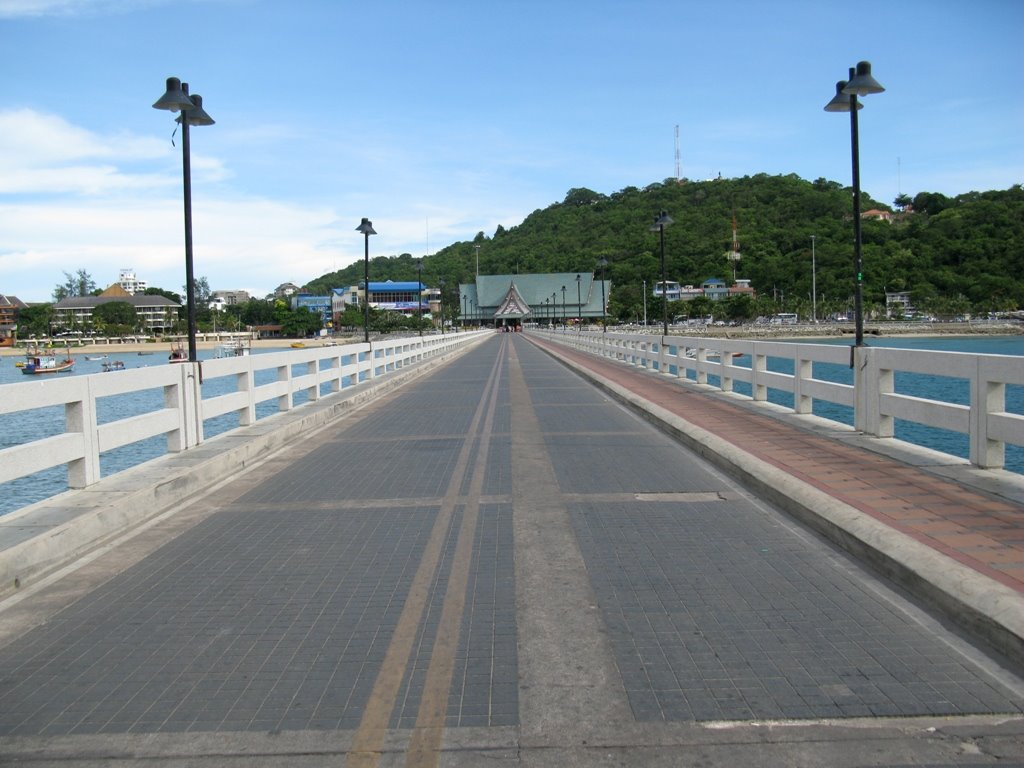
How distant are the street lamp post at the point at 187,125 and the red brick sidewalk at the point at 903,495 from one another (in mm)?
8033

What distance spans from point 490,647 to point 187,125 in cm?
1219

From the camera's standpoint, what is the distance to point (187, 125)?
14648mm

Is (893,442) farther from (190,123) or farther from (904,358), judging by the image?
(190,123)

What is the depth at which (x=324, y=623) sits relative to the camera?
5.52 metres

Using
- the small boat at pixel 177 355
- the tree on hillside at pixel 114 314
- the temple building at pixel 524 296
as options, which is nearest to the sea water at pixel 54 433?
the small boat at pixel 177 355

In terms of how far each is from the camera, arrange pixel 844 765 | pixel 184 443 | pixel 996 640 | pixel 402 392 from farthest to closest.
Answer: pixel 402 392 < pixel 184 443 < pixel 996 640 < pixel 844 765

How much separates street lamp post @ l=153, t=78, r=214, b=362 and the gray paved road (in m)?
6.23

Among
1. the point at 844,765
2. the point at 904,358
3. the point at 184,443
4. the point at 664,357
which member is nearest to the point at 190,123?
the point at 184,443

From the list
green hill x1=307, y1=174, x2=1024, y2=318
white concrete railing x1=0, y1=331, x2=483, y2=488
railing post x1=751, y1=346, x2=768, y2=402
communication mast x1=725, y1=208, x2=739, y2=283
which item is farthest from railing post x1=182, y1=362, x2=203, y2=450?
communication mast x1=725, y1=208, x2=739, y2=283

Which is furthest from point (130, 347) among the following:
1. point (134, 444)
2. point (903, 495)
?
point (903, 495)

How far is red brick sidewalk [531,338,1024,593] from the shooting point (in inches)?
244

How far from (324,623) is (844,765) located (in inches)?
121

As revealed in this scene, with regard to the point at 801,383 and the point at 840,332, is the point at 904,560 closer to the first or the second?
the point at 801,383

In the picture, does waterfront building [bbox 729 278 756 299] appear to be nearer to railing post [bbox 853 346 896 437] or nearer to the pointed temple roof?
the pointed temple roof
